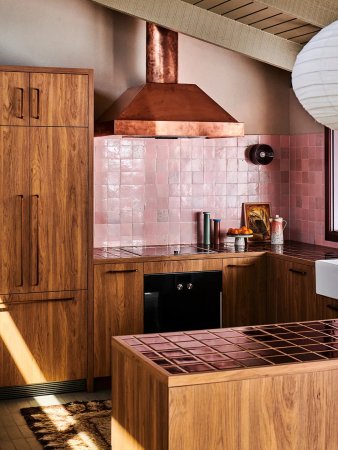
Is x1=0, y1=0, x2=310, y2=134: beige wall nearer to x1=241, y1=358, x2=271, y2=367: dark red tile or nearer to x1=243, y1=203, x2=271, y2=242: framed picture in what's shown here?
x1=243, y1=203, x2=271, y2=242: framed picture

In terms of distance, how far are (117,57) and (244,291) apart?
6.58 feet

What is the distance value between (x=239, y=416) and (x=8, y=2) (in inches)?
154

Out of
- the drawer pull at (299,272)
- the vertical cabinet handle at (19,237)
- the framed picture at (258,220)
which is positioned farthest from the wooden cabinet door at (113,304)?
the framed picture at (258,220)

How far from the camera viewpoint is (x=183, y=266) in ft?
18.4

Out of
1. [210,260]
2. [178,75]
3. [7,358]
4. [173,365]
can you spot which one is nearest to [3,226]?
[7,358]


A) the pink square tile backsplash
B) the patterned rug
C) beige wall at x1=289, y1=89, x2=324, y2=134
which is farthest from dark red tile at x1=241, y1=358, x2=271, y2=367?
beige wall at x1=289, y1=89, x2=324, y2=134

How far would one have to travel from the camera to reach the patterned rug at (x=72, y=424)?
4.37 m

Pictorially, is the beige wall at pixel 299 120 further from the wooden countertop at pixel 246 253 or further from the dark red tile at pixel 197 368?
the dark red tile at pixel 197 368

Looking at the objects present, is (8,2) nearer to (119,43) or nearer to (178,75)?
(119,43)

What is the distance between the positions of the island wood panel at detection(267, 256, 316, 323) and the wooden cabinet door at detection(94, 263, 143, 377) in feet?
Result: 3.31

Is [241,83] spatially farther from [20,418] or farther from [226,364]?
[226,364]

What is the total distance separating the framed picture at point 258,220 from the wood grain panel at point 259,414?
3.62m

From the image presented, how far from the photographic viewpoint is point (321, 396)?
291 cm

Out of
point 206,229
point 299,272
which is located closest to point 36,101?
point 206,229
